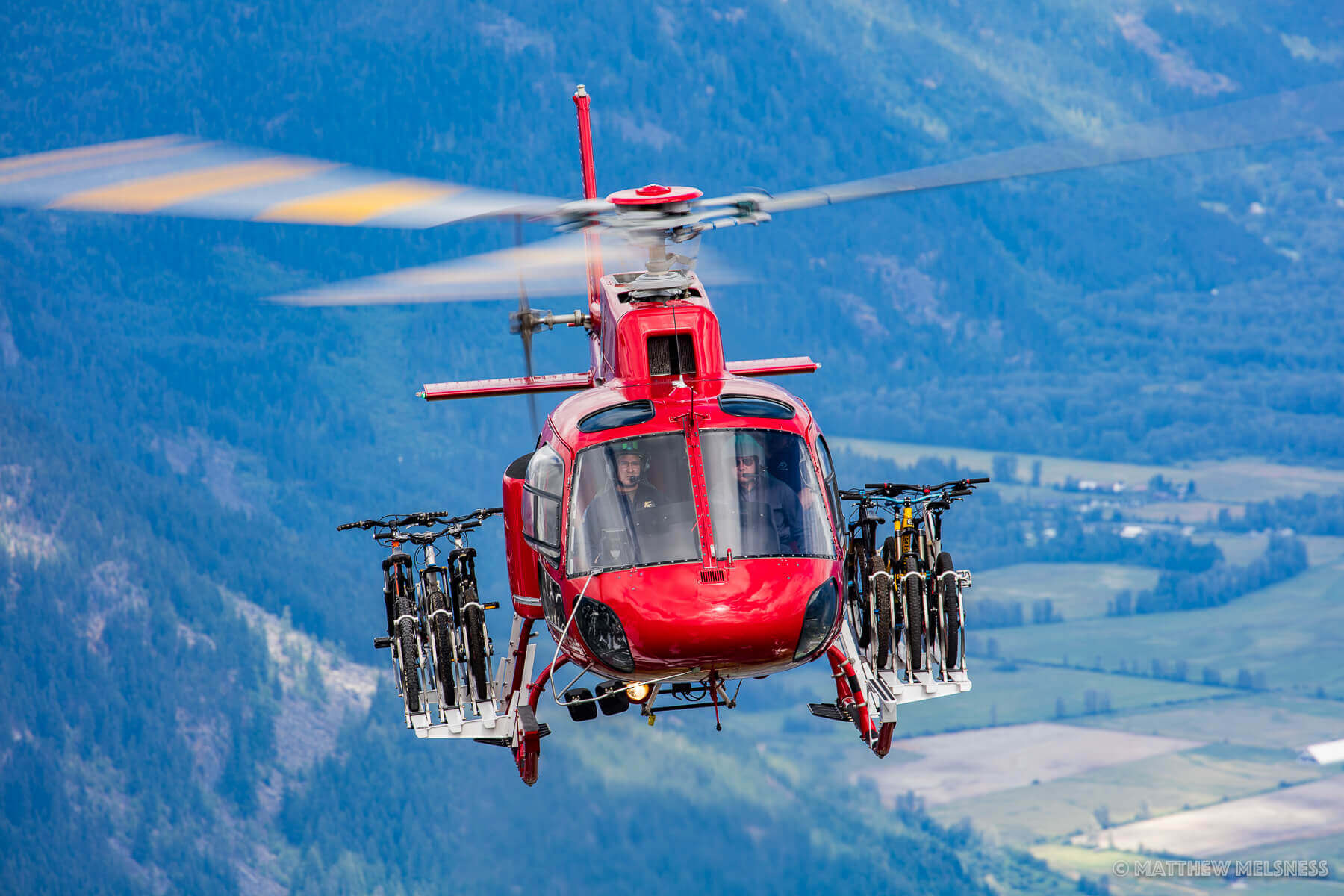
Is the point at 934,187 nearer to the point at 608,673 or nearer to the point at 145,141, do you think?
the point at 608,673

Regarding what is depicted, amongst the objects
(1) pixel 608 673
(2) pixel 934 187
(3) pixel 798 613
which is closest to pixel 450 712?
(1) pixel 608 673

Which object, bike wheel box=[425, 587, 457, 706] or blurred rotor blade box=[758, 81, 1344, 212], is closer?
blurred rotor blade box=[758, 81, 1344, 212]

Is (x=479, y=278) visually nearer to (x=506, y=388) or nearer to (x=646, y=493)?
(x=646, y=493)

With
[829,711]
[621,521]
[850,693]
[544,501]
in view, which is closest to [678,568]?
[621,521]

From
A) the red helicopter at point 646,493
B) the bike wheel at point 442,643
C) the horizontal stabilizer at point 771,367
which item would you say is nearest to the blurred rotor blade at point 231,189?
the red helicopter at point 646,493

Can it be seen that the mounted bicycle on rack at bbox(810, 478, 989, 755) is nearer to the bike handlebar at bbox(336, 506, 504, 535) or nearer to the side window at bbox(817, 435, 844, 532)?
the side window at bbox(817, 435, 844, 532)

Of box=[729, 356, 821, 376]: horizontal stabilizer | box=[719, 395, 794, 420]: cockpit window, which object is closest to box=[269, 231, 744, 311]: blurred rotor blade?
box=[719, 395, 794, 420]: cockpit window
